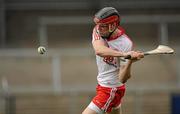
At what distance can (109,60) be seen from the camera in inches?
222

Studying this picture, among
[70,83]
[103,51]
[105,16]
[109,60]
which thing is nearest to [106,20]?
[105,16]

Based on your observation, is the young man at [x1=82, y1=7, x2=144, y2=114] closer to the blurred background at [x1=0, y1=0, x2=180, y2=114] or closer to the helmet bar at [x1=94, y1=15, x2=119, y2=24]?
the helmet bar at [x1=94, y1=15, x2=119, y2=24]

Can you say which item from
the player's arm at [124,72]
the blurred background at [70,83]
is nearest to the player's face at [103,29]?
the player's arm at [124,72]

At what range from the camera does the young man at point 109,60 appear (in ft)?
17.7

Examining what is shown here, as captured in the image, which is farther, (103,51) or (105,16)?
(105,16)

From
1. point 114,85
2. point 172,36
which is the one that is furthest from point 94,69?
point 114,85

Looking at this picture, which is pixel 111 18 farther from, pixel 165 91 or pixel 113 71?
pixel 165 91

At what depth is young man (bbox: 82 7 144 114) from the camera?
539cm

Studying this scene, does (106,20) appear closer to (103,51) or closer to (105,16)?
(105,16)

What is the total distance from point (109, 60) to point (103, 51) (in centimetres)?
41

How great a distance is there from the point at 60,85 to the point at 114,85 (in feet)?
20.6

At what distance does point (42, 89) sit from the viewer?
11953 mm

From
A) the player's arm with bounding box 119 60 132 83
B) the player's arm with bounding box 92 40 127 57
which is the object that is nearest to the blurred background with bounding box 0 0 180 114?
the player's arm with bounding box 119 60 132 83

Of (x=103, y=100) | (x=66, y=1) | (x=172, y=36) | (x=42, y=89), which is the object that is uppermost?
(x=66, y=1)
